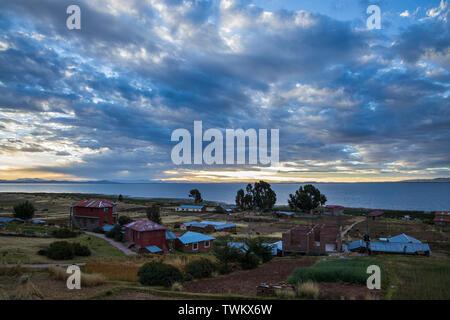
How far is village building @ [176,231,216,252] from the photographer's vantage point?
32.9 meters

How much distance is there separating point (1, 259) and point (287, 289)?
18.0 meters

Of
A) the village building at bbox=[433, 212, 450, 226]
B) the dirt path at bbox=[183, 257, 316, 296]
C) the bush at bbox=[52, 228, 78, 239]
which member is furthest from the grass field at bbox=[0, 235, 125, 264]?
the village building at bbox=[433, 212, 450, 226]

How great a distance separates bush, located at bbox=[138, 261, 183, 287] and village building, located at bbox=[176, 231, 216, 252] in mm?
19094

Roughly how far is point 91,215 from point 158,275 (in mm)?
32535

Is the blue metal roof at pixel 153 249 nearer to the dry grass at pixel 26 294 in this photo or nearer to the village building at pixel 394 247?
the dry grass at pixel 26 294

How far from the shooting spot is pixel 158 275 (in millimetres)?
13484

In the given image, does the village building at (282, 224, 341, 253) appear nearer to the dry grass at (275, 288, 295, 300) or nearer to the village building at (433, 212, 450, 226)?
the dry grass at (275, 288, 295, 300)

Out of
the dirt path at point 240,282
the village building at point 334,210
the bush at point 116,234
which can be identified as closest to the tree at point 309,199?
the village building at point 334,210

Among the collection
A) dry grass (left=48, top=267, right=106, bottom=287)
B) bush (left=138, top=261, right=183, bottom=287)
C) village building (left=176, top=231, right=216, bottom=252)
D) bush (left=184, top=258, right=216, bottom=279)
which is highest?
dry grass (left=48, top=267, right=106, bottom=287)

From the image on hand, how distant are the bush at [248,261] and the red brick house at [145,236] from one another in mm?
13869
